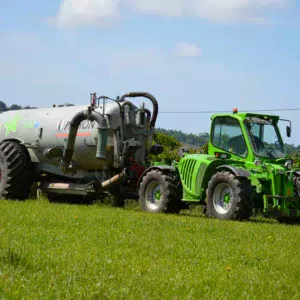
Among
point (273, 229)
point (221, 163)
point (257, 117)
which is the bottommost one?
point (273, 229)

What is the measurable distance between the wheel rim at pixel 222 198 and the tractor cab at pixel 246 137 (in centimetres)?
96

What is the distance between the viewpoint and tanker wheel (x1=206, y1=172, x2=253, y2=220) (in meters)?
16.5

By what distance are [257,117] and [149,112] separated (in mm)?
4362

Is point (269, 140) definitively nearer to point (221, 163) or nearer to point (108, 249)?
point (221, 163)

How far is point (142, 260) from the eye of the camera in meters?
9.53

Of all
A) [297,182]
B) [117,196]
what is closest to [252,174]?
[297,182]

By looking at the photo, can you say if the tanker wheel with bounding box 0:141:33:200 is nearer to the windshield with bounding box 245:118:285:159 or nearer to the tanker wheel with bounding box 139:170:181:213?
the tanker wheel with bounding box 139:170:181:213

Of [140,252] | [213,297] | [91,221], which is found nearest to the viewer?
[213,297]

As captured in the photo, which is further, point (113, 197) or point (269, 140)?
point (113, 197)

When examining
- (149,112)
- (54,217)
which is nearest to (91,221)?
(54,217)

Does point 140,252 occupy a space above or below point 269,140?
below

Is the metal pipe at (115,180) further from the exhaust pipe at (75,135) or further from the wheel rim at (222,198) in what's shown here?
the wheel rim at (222,198)

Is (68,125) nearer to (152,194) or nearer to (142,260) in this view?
(152,194)

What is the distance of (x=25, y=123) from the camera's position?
23.1 meters
